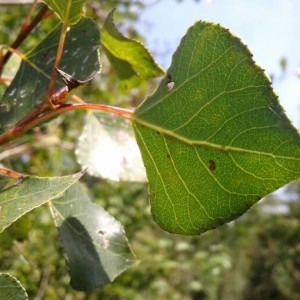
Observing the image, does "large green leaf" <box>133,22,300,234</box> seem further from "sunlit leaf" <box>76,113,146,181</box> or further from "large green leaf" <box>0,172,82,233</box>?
"sunlit leaf" <box>76,113,146,181</box>

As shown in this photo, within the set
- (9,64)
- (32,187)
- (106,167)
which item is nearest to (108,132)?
(106,167)

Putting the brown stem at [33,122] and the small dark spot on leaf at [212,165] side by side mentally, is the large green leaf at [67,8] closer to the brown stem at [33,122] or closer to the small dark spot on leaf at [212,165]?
the brown stem at [33,122]

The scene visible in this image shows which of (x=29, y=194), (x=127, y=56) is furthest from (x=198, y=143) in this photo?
(x=127, y=56)

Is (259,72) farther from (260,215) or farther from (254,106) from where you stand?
(260,215)

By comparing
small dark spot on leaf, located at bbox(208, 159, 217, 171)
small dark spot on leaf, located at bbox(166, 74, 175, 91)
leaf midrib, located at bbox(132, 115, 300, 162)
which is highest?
small dark spot on leaf, located at bbox(166, 74, 175, 91)

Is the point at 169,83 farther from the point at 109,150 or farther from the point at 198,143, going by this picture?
the point at 109,150

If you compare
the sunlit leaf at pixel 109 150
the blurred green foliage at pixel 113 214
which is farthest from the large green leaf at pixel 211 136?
the sunlit leaf at pixel 109 150

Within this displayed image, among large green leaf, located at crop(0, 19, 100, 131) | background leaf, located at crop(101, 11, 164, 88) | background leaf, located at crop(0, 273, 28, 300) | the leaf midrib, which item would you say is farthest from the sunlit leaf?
background leaf, located at crop(0, 273, 28, 300)
